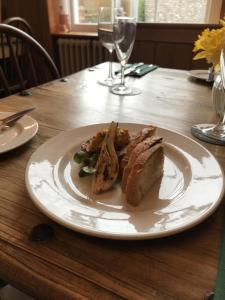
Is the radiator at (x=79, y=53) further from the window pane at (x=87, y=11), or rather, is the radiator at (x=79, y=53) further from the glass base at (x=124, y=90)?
the glass base at (x=124, y=90)

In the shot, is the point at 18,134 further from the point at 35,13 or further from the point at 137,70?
the point at 35,13

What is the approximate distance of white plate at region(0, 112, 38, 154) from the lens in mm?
582

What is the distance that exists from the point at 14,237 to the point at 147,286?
0.62 ft

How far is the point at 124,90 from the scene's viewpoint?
1021mm

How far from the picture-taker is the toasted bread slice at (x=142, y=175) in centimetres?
40

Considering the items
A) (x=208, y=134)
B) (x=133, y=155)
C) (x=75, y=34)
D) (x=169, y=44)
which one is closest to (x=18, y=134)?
(x=133, y=155)

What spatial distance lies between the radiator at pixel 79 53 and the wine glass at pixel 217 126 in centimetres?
176

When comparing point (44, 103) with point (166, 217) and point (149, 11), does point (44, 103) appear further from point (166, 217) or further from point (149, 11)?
point (149, 11)

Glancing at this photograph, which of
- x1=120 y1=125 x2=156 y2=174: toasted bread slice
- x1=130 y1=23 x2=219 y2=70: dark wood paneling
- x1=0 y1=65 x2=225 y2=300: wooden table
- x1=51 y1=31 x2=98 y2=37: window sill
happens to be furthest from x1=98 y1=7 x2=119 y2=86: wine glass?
x1=51 y1=31 x2=98 y2=37: window sill

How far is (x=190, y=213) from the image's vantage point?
38 cm

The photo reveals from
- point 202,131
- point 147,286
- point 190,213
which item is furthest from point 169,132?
point 147,286

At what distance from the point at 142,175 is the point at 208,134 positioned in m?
0.33

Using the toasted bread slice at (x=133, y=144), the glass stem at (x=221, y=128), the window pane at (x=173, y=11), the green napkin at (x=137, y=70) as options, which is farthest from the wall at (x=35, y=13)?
the toasted bread slice at (x=133, y=144)

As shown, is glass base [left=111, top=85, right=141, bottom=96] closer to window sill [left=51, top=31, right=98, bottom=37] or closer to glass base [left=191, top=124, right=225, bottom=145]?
glass base [left=191, top=124, right=225, bottom=145]
